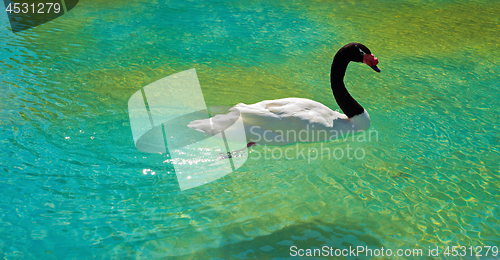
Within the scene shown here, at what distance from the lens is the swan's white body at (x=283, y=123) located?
4.01 meters

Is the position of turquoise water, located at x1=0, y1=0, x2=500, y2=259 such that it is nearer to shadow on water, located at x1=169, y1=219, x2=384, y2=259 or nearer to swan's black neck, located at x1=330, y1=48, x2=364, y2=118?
shadow on water, located at x1=169, y1=219, x2=384, y2=259

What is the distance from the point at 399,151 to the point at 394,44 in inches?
144

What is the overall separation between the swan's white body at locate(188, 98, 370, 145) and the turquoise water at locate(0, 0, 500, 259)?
21 cm

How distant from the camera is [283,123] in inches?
158

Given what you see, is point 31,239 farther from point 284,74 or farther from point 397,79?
point 397,79

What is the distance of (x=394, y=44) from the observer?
7.30 meters

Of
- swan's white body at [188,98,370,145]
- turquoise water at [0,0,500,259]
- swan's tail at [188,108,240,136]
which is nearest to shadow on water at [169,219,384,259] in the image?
turquoise water at [0,0,500,259]

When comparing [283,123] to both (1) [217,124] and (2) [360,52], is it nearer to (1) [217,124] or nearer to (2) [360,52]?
(1) [217,124]

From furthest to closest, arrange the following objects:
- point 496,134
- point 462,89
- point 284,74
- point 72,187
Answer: point 284,74 < point 462,89 < point 496,134 < point 72,187

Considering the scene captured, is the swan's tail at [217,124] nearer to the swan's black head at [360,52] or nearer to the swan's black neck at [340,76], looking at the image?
the swan's black neck at [340,76]

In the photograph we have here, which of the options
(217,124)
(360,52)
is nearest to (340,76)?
(360,52)

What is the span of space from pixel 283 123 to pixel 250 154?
479 millimetres

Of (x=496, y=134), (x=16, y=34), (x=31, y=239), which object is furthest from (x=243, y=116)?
(x=16, y=34)

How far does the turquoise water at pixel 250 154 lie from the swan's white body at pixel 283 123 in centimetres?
21
